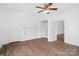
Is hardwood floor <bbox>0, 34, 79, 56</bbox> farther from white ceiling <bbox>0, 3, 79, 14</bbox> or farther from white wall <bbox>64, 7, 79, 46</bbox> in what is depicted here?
white ceiling <bbox>0, 3, 79, 14</bbox>

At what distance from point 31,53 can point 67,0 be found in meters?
1.28

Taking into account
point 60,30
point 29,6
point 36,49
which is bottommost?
point 36,49

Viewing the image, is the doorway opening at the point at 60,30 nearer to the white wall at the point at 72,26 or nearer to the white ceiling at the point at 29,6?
the white wall at the point at 72,26

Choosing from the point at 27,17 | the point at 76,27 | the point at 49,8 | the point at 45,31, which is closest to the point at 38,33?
the point at 45,31

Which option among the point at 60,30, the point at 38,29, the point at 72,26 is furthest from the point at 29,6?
the point at 72,26

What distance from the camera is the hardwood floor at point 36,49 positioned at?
5.92 feet

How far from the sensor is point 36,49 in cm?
187

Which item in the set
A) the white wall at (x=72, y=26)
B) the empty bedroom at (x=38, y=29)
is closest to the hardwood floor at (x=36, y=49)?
the empty bedroom at (x=38, y=29)

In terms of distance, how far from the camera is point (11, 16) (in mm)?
1833

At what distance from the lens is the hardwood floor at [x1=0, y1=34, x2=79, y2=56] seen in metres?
1.80

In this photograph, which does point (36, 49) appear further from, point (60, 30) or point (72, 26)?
point (72, 26)

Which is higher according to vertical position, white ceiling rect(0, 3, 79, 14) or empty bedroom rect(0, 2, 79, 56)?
white ceiling rect(0, 3, 79, 14)

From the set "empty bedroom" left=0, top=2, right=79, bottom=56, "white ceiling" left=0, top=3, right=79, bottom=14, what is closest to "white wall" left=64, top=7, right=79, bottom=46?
"empty bedroom" left=0, top=2, right=79, bottom=56

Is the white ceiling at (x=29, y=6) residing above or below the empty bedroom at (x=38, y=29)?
above
